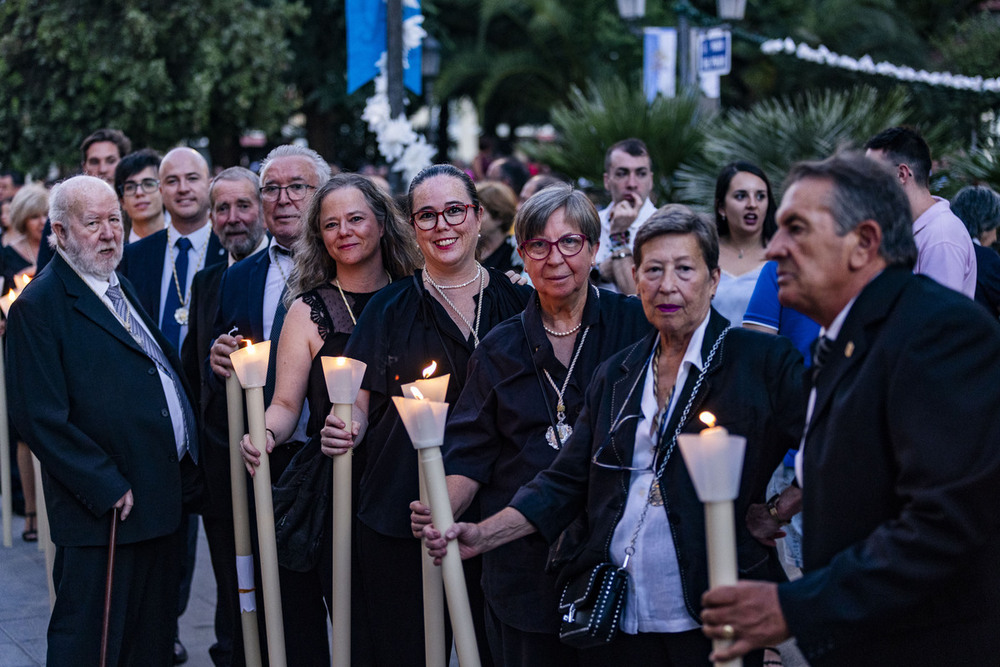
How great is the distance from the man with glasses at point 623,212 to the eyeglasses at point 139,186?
8.49 ft

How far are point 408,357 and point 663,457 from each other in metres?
1.36

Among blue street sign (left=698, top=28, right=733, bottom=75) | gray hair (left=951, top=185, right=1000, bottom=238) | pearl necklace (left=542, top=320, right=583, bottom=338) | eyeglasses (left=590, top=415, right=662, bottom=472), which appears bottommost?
eyeglasses (left=590, top=415, right=662, bottom=472)

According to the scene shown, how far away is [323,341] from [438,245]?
0.63 meters

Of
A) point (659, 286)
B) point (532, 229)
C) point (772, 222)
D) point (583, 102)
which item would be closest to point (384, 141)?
point (583, 102)

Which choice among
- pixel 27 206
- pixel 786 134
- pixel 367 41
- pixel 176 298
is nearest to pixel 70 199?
pixel 176 298

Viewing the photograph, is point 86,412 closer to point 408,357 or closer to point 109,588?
point 109,588

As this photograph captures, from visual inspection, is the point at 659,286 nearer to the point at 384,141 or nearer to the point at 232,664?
the point at 232,664

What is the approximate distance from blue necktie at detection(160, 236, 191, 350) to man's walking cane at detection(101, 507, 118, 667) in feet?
5.94

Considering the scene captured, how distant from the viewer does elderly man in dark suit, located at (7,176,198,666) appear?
434cm

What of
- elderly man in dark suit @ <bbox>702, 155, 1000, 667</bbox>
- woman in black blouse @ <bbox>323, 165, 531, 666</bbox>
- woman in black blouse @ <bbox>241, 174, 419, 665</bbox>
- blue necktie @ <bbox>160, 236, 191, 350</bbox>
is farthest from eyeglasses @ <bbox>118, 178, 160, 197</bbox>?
elderly man in dark suit @ <bbox>702, 155, 1000, 667</bbox>

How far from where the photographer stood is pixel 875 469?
7.68ft

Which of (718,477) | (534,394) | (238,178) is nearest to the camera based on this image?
(718,477)

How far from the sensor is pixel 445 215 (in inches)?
161

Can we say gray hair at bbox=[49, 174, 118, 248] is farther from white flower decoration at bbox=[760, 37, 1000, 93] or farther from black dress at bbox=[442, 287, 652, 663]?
white flower decoration at bbox=[760, 37, 1000, 93]
